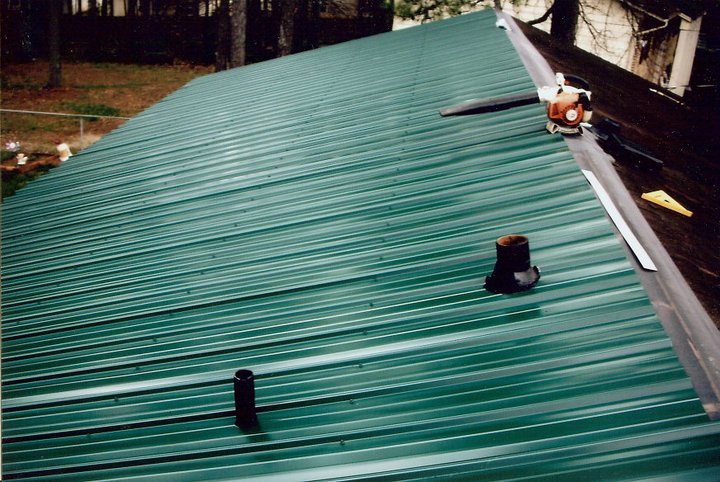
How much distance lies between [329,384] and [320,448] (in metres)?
0.54

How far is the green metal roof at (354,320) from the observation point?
3.53 metres

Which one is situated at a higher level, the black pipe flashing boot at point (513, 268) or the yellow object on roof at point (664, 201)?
the black pipe flashing boot at point (513, 268)

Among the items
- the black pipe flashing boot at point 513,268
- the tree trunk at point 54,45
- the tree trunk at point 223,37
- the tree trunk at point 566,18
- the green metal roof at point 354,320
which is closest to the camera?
the green metal roof at point 354,320

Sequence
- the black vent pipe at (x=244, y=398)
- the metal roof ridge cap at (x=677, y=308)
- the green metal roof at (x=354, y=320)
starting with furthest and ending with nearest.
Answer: the black vent pipe at (x=244, y=398), the green metal roof at (x=354, y=320), the metal roof ridge cap at (x=677, y=308)

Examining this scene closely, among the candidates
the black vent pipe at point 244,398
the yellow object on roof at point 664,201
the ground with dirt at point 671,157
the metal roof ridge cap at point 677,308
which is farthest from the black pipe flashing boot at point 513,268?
the yellow object on roof at point 664,201

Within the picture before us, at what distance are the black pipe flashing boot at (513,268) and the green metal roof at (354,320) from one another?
0.32 ft

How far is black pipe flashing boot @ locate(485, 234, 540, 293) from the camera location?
4.23 m

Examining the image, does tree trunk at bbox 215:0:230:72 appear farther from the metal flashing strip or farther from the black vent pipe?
the black vent pipe

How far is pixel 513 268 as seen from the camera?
435cm

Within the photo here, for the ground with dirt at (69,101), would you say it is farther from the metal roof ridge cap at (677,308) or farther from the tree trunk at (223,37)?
the metal roof ridge cap at (677,308)

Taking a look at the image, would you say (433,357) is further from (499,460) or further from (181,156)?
(181,156)

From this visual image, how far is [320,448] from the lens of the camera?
3822mm

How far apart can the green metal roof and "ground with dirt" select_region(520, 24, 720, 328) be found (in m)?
1.12

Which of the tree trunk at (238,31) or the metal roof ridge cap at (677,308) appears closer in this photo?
the metal roof ridge cap at (677,308)
